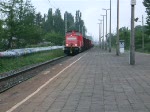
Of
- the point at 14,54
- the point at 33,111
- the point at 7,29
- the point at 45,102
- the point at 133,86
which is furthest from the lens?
the point at 7,29

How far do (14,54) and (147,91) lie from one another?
71.7 feet

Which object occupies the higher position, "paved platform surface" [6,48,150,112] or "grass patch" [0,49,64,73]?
"paved platform surface" [6,48,150,112]

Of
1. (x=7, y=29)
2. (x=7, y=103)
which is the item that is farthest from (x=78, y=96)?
(x=7, y=29)

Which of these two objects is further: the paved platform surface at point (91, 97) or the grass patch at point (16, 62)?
the grass patch at point (16, 62)

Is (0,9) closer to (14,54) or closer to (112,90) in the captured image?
Answer: (14,54)

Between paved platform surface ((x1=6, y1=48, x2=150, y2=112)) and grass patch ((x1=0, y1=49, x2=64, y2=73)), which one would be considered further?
grass patch ((x1=0, y1=49, x2=64, y2=73))

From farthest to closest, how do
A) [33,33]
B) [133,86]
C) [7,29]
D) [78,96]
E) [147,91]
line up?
[33,33], [7,29], [133,86], [147,91], [78,96]

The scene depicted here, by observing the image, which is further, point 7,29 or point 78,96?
point 7,29

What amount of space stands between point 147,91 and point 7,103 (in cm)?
444

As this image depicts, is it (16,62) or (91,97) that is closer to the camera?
(91,97)

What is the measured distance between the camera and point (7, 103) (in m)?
10.9

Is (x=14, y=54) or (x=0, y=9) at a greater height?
(x=0, y=9)

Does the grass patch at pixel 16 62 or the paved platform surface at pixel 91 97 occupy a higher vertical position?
the paved platform surface at pixel 91 97

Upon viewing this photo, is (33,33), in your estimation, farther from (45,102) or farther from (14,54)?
(45,102)
